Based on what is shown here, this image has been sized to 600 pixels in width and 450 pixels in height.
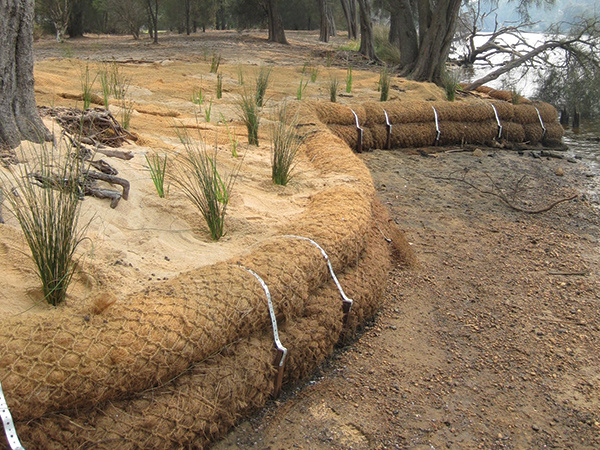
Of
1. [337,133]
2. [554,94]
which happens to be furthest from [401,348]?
[554,94]

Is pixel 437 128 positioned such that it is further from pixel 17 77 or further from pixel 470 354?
pixel 17 77

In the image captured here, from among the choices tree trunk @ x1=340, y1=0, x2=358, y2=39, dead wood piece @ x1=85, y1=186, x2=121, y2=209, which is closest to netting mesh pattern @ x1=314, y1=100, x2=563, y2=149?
dead wood piece @ x1=85, y1=186, x2=121, y2=209

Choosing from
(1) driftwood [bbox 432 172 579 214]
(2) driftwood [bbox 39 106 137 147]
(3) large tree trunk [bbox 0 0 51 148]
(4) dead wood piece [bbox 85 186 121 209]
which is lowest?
(1) driftwood [bbox 432 172 579 214]

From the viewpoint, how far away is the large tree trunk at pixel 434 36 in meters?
10.5

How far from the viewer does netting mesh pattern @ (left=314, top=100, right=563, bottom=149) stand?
6.64 m

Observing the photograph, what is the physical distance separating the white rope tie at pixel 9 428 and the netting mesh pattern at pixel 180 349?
4 cm

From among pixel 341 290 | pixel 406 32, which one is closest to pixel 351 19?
pixel 406 32

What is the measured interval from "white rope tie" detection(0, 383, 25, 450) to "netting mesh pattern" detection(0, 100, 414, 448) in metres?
0.04

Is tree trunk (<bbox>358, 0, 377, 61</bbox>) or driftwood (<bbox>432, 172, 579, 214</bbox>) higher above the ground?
tree trunk (<bbox>358, 0, 377, 61</bbox>)

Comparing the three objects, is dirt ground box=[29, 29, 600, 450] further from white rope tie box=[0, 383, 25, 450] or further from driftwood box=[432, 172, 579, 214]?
white rope tie box=[0, 383, 25, 450]

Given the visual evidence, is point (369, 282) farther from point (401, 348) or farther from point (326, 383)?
point (326, 383)

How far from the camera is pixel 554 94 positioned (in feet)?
40.8

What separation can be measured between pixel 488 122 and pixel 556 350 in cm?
536

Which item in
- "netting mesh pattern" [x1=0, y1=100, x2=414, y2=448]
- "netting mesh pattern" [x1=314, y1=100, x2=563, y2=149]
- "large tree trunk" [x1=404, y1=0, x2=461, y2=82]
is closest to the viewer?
"netting mesh pattern" [x1=0, y1=100, x2=414, y2=448]
